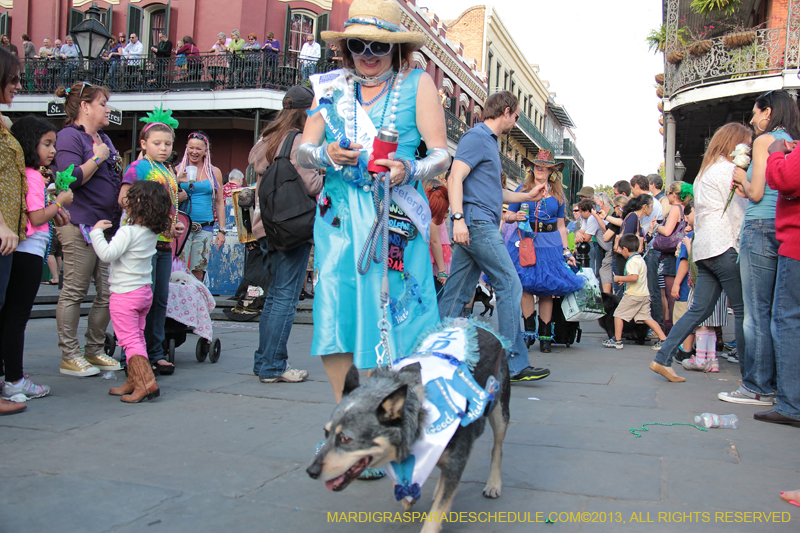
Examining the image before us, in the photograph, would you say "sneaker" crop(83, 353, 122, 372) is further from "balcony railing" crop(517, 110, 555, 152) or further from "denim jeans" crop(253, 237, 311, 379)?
"balcony railing" crop(517, 110, 555, 152)

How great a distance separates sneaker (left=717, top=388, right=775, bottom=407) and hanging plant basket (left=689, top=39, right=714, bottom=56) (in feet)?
50.0

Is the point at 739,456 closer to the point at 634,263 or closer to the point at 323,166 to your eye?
the point at 323,166

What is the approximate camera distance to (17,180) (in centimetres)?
388

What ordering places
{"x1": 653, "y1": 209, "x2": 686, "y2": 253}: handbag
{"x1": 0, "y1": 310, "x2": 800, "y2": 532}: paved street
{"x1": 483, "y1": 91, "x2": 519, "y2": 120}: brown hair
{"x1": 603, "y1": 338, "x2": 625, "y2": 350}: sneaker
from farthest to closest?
1. {"x1": 603, "y1": 338, "x2": 625, "y2": 350}: sneaker
2. {"x1": 653, "y1": 209, "x2": 686, "y2": 253}: handbag
3. {"x1": 483, "y1": 91, "x2": 519, "y2": 120}: brown hair
4. {"x1": 0, "y1": 310, "x2": 800, "y2": 532}: paved street

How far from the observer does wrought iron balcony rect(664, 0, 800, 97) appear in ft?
51.5

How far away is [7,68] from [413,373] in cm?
327

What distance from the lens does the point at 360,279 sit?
9.22 feet

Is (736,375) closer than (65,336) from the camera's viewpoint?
No

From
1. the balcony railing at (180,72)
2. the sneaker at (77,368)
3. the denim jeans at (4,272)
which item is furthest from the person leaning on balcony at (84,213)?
the balcony railing at (180,72)

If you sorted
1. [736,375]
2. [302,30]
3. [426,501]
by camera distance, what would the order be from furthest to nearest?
[302,30] < [736,375] < [426,501]

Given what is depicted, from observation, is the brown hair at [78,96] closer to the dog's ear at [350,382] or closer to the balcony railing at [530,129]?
the dog's ear at [350,382]

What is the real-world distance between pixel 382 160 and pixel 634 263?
20.0 ft

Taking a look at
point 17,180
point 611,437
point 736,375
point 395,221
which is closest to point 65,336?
point 17,180

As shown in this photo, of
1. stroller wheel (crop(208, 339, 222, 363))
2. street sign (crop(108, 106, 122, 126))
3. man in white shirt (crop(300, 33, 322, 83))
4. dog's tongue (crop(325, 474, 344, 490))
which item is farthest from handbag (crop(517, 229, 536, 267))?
man in white shirt (crop(300, 33, 322, 83))
